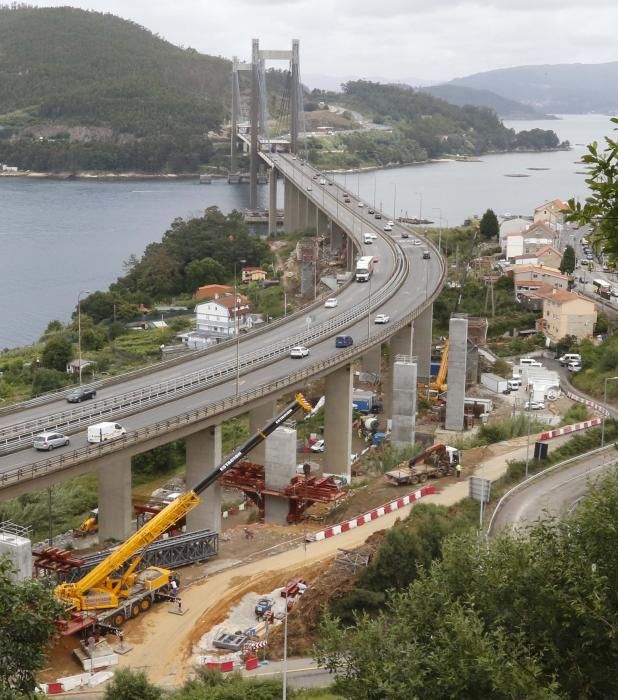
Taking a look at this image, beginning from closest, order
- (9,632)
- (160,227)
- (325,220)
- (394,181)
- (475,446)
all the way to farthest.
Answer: (9,632) < (475,446) < (325,220) < (160,227) < (394,181)

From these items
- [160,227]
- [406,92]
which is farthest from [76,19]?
[160,227]

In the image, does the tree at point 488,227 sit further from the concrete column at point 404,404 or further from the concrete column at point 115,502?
the concrete column at point 115,502

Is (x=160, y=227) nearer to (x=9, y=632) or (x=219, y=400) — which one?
(x=219, y=400)

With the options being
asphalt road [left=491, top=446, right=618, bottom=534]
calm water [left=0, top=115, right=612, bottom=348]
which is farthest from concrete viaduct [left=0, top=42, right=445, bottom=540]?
calm water [left=0, top=115, right=612, bottom=348]

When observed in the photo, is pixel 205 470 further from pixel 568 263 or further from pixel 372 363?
pixel 568 263

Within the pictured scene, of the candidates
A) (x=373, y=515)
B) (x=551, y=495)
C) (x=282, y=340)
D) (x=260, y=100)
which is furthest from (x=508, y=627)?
(x=260, y=100)
